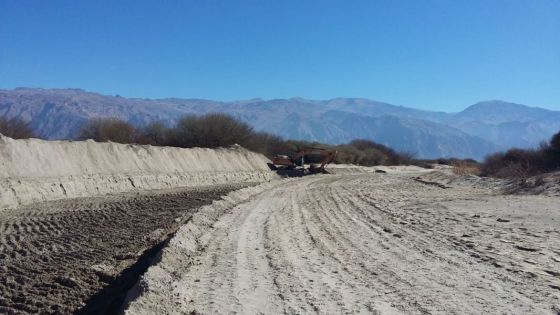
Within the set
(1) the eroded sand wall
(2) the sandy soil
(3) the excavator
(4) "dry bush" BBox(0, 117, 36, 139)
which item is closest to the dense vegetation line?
(4) "dry bush" BBox(0, 117, 36, 139)

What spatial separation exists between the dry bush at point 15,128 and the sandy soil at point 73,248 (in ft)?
64.1

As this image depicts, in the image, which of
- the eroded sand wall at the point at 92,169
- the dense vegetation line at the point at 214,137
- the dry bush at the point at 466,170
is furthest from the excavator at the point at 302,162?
the dry bush at the point at 466,170

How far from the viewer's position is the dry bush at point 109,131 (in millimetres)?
42688

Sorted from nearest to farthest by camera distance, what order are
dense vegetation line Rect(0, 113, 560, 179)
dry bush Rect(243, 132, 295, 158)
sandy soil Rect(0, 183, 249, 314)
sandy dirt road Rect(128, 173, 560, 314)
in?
1. sandy dirt road Rect(128, 173, 560, 314)
2. sandy soil Rect(0, 183, 249, 314)
3. dense vegetation line Rect(0, 113, 560, 179)
4. dry bush Rect(243, 132, 295, 158)

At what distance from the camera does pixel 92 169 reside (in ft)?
82.6

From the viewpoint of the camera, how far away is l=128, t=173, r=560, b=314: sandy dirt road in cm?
635

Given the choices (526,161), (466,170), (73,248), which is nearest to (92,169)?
(73,248)

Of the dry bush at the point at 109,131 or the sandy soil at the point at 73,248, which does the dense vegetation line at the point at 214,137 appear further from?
the sandy soil at the point at 73,248

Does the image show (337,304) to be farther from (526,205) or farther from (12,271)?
(526,205)

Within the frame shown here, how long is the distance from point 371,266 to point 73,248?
5.74 meters

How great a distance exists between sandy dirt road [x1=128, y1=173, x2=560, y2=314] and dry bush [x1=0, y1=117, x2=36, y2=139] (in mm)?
26877

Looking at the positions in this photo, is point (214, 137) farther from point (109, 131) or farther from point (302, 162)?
point (109, 131)

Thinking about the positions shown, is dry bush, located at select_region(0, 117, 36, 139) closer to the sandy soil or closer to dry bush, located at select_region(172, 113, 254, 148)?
dry bush, located at select_region(172, 113, 254, 148)

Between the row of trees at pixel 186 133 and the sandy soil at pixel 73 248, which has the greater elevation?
the row of trees at pixel 186 133
